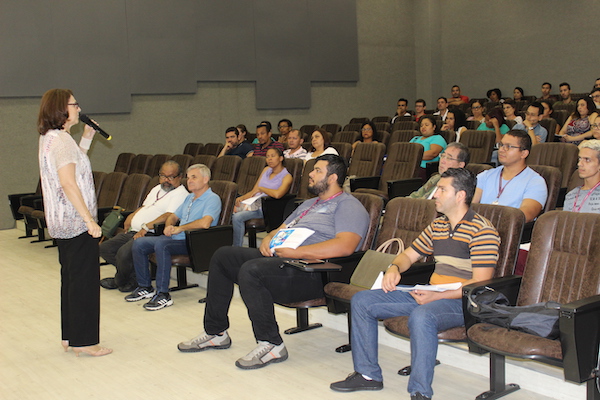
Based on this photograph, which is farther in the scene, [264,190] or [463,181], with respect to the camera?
[264,190]

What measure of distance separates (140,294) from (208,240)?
77 centimetres

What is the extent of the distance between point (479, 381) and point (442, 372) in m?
0.19

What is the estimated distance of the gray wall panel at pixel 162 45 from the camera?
9.46 metres

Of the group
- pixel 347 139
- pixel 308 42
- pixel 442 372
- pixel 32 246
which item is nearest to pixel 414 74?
pixel 308 42

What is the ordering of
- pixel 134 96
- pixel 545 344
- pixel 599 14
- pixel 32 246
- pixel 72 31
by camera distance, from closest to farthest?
pixel 545 344 < pixel 32 246 < pixel 72 31 < pixel 134 96 < pixel 599 14

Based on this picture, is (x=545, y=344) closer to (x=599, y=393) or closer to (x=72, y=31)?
(x=599, y=393)

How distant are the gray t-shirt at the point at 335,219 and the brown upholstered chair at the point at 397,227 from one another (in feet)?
0.48

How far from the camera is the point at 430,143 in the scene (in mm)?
6000

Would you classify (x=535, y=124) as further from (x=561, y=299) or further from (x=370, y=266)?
(x=561, y=299)

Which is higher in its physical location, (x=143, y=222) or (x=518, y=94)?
(x=518, y=94)

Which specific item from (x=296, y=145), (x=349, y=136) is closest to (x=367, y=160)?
(x=296, y=145)

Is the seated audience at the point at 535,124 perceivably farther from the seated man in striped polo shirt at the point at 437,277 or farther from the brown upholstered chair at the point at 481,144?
the seated man in striped polo shirt at the point at 437,277

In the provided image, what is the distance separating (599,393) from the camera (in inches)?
86.9

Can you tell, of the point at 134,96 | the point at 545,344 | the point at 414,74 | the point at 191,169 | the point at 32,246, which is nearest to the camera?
the point at 545,344
